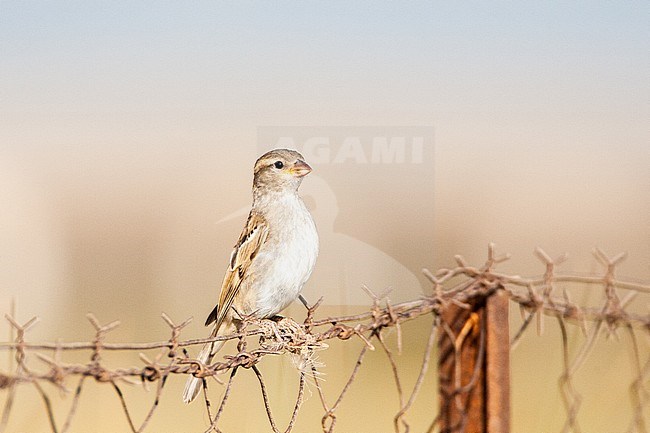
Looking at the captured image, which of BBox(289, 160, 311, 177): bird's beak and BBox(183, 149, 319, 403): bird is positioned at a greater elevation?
BBox(289, 160, 311, 177): bird's beak

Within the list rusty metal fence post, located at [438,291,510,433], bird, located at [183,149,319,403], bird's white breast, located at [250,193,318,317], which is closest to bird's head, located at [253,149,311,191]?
bird, located at [183,149,319,403]

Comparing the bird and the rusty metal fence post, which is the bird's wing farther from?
the rusty metal fence post

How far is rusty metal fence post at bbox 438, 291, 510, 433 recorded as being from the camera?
109 inches

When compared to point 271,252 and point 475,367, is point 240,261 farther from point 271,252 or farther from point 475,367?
point 475,367

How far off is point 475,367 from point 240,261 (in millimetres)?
2591

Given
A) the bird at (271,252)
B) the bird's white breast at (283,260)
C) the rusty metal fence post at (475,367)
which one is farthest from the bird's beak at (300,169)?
the rusty metal fence post at (475,367)

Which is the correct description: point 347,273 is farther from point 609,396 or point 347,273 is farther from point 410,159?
point 410,159

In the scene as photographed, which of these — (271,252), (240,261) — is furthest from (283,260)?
(240,261)

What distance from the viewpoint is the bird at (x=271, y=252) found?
5.06m

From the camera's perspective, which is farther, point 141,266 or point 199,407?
point 141,266

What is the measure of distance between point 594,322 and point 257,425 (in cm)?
413

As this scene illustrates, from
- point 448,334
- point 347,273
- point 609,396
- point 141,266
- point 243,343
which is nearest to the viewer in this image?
point 448,334

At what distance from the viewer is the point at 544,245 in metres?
18.6

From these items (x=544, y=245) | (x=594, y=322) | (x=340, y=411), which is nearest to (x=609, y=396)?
(x=340, y=411)
